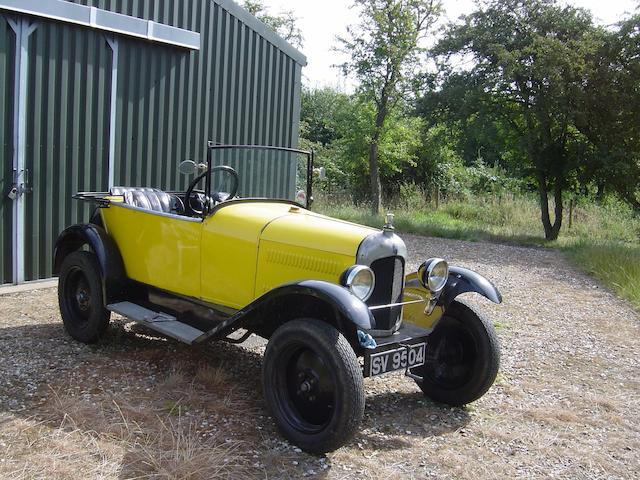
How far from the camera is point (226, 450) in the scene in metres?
3.44

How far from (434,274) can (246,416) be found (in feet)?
4.88

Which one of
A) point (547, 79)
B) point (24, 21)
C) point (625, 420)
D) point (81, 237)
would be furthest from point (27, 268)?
point (547, 79)

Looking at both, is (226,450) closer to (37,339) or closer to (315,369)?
(315,369)

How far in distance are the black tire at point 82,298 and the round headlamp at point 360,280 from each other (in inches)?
94.1

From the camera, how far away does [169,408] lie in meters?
4.00

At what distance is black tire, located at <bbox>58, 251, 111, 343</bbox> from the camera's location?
516 centimetres

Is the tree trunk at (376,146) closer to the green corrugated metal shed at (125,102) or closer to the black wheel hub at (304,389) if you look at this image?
the green corrugated metal shed at (125,102)

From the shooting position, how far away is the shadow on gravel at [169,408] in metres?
3.36

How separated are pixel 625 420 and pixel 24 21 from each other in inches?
263

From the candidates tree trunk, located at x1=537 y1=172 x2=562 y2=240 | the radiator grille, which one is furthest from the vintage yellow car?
tree trunk, located at x1=537 y1=172 x2=562 y2=240

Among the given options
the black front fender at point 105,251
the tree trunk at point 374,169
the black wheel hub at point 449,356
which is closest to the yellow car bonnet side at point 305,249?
the black wheel hub at point 449,356

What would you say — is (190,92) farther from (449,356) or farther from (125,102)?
(449,356)

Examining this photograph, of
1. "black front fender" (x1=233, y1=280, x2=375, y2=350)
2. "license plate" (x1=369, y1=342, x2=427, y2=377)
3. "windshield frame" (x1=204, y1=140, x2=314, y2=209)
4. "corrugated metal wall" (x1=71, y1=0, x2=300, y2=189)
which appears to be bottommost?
"license plate" (x1=369, y1=342, x2=427, y2=377)

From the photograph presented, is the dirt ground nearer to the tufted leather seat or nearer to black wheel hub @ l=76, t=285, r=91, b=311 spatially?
black wheel hub @ l=76, t=285, r=91, b=311
